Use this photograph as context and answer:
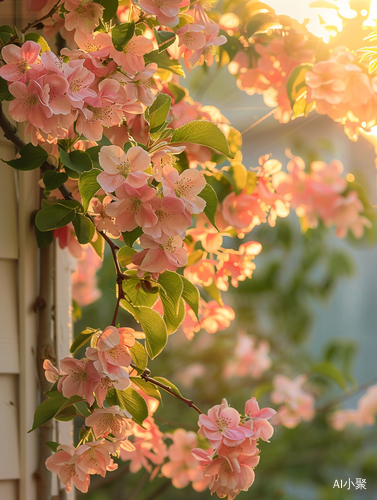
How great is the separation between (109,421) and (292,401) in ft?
3.17

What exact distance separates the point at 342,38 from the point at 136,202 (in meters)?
0.38

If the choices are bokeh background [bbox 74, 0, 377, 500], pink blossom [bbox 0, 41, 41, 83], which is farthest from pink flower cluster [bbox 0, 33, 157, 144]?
bokeh background [bbox 74, 0, 377, 500]

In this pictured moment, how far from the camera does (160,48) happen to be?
0.33 metres

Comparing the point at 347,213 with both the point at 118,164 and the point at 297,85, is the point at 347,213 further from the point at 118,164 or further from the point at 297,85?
the point at 118,164

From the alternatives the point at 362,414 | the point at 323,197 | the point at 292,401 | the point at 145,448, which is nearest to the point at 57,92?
the point at 145,448

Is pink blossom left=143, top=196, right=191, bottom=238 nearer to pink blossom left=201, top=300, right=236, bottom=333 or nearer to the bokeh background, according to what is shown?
pink blossom left=201, top=300, right=236, bottom=333

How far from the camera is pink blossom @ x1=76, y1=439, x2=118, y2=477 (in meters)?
0.31

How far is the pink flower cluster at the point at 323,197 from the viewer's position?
91cm


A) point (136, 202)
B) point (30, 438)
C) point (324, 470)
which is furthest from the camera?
point (324, 470)

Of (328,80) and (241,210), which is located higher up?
(328,80)

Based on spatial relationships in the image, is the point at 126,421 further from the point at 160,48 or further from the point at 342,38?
the point at 342,38

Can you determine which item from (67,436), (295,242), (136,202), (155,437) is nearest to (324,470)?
(295,242)

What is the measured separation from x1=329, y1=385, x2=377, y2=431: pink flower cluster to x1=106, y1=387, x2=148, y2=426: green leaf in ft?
3.70

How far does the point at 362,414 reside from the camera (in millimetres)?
1293
